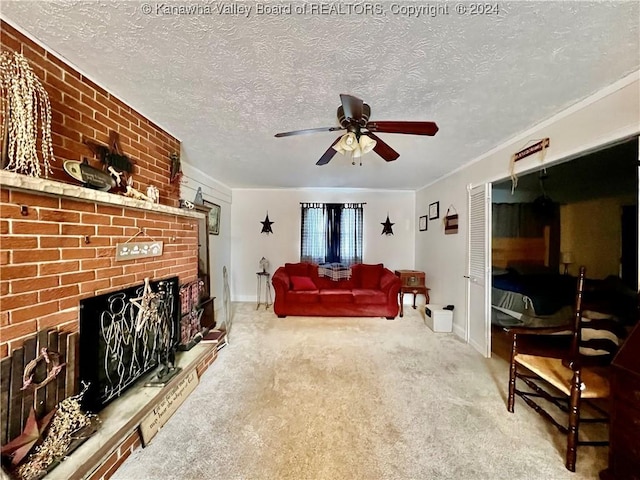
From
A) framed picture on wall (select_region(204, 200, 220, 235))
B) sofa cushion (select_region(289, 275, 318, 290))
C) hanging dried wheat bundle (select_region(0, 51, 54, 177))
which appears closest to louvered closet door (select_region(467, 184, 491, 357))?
sofa cushion (select_region(289, 275, 318, 290))

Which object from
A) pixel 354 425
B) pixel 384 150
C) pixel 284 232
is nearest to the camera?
pixel 354 425

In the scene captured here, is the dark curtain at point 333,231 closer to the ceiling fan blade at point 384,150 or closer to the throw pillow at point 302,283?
the throw pillow at point 302,283

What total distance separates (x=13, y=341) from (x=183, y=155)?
2.46 m

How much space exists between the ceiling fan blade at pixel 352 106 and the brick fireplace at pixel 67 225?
152cm

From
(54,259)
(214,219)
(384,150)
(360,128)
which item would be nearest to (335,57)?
(360,128)

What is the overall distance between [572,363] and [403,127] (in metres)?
1.78

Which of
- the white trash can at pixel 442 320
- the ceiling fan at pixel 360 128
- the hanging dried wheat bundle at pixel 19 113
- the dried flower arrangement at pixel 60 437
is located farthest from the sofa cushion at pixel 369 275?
the hanging dried wheat bundle at pixel 19 113

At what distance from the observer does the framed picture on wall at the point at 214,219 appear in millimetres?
4254

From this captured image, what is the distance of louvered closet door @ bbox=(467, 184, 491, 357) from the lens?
2.88 m

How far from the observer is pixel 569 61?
1.42 metres

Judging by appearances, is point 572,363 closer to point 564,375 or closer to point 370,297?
point 564,375

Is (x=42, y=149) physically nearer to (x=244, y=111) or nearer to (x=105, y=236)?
(x=105, y=236)

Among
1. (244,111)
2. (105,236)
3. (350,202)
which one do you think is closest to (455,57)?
(244,111)

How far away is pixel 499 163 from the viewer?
2.73 m
